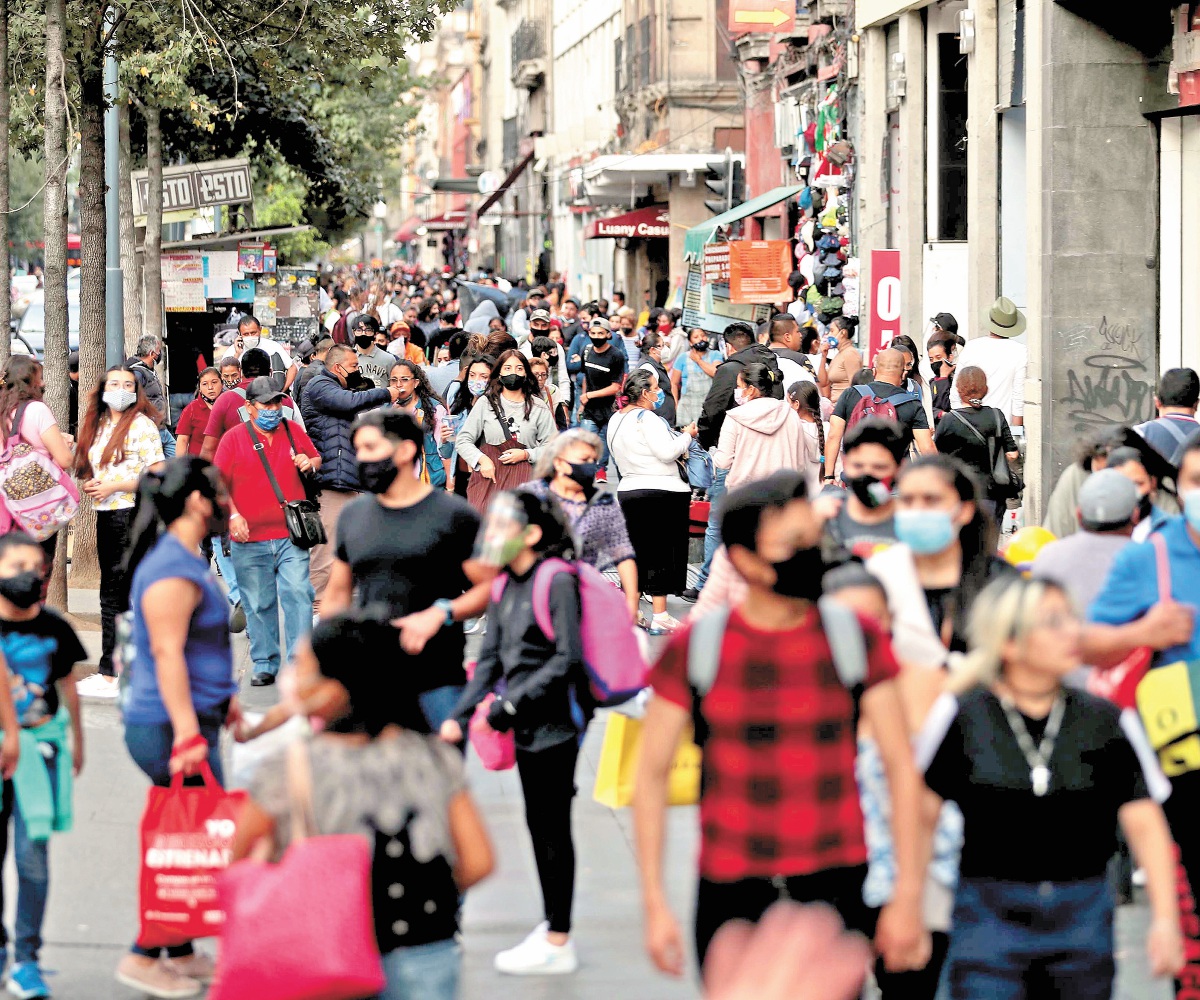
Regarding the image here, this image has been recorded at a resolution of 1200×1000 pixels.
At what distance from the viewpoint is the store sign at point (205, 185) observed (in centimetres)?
2484

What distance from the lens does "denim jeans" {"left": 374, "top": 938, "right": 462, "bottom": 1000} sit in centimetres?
426

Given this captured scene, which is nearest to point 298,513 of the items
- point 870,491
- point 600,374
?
point 870,491

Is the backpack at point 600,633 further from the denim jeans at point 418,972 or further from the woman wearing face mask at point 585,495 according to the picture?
the denim jeans at point 418,972

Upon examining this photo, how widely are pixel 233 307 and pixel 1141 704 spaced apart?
84.2 feet

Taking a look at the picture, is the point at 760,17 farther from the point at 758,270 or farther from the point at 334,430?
the point at 334,430

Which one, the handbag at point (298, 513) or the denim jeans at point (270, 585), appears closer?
the handbag at point (298, 513)

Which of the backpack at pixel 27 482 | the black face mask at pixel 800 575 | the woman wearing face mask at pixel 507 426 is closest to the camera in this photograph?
the black face mask at pixel 800 575

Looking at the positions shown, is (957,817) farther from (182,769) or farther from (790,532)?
(182,769)

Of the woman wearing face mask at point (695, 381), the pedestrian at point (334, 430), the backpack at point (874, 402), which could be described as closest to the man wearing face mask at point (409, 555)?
the pedestrian at point (334, 430)

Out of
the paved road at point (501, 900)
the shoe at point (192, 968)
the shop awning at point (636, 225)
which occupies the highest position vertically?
the shop awning at point (636, 225)

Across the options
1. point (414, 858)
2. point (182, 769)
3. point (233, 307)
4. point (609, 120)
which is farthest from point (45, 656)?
point (609, 120)

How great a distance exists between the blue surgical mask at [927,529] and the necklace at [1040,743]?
1.06 metres

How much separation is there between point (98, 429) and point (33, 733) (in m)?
4.74

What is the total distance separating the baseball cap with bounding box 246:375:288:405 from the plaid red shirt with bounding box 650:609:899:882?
22.2 ft
